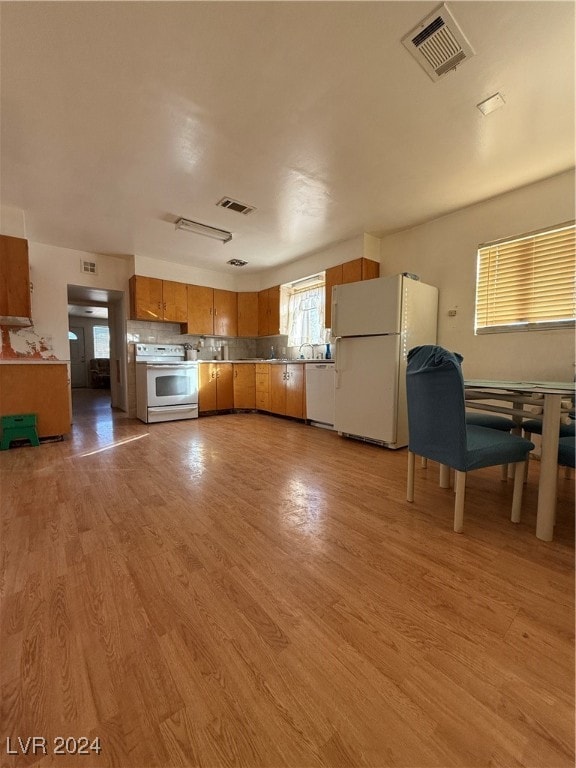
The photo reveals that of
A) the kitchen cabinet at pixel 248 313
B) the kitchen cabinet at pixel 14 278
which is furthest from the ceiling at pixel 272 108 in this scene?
the kitchen cabinet at pixel 248 313

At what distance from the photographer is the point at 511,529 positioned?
5.53 ft

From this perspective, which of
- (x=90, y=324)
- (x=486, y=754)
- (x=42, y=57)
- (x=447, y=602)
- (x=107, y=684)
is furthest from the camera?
(x=90, y=324)

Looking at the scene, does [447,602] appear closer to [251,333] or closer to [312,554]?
[312,554]

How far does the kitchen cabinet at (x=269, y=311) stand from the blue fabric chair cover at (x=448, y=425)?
3.81 m

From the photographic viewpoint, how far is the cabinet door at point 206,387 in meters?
4.98

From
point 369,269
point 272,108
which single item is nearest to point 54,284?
point 272,108

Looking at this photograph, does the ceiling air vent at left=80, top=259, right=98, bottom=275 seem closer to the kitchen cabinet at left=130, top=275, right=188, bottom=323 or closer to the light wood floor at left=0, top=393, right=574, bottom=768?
the kitchen cabinet at left=130, top=275, right=188, bottom=323

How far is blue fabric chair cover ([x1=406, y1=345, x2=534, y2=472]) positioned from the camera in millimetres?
1607

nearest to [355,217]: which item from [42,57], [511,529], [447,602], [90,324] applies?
[42,57]

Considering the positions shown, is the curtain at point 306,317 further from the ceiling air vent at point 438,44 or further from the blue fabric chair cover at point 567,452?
the blue fabric chair cover at point 567,452

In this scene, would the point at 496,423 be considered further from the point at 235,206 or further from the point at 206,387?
the point at 206,387

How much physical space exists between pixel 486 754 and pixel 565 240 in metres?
3.41

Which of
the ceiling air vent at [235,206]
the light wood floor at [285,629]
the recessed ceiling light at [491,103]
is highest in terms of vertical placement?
the ceiling air vent at [235,206]

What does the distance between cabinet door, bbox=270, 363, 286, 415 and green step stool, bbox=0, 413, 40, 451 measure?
3.02 m
